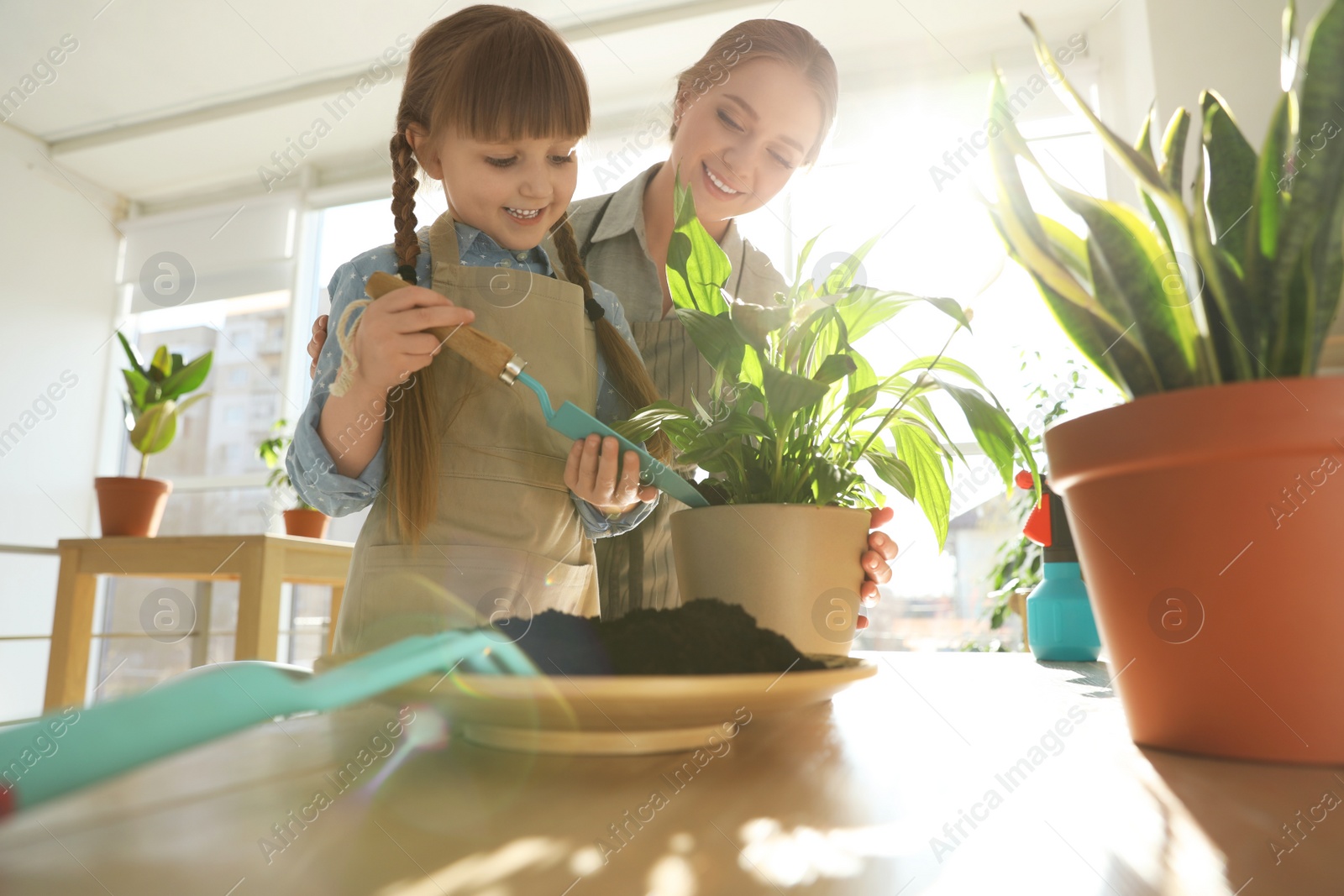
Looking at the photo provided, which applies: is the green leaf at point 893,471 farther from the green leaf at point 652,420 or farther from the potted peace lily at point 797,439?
the green leaf at point 652,420

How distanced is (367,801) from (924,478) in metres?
0.49

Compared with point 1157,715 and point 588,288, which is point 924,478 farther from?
point 588,288

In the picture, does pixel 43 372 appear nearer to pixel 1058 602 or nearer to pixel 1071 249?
pixel 1058 602

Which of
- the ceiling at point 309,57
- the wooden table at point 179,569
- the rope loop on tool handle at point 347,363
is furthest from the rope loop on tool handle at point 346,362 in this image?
the ceiling at point 309,57

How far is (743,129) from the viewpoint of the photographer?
3.53 feet

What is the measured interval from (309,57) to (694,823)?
3704 millimetres

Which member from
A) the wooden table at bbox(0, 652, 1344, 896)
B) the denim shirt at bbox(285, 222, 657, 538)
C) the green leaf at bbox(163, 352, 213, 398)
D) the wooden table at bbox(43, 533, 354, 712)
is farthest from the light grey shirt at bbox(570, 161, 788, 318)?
the green leaf at bbox(163, 352, 213, 398)

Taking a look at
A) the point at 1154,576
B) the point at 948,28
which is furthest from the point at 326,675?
the point at 948,28

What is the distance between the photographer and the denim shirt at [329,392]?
0.79 meters

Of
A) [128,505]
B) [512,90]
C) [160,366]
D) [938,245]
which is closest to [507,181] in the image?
[512,90]

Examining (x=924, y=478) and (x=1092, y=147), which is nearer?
(x=924, y=478)

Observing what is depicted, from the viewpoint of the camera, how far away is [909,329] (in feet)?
7.67

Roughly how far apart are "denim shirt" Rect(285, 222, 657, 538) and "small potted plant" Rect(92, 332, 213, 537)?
1391 mm

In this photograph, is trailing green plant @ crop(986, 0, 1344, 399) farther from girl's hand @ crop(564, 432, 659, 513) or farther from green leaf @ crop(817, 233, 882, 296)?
girl's hand @ crop(564, 432, 659, 513)
